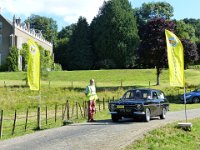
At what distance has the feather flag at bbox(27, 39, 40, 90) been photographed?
18531mm

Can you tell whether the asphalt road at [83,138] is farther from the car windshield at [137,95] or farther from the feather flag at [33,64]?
the car windshield at [137,95]

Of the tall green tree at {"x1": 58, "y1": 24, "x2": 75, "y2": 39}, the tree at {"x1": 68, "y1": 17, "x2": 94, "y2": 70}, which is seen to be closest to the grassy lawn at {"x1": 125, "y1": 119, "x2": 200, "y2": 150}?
the tree at {"x1": 68, "y1": 17, "x2": 94, "y2": 70}

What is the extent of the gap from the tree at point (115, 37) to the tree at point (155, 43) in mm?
42130

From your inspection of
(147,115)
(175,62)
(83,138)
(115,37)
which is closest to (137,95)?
(147,115)

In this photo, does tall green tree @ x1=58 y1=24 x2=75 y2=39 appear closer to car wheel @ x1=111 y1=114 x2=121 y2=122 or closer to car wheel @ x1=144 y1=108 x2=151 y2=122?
car wheel @ x1=111 y1=114 x2=121 y2=122

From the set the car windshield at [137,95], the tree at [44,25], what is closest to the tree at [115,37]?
the tree at [44,25]

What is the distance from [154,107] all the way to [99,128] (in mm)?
4397

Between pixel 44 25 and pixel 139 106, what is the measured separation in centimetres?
11881

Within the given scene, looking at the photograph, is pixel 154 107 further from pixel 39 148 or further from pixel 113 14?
pixel 113 14

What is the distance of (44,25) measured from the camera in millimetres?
136250

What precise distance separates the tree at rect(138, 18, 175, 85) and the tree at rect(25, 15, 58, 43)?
261 ft

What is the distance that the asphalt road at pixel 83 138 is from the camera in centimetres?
1393

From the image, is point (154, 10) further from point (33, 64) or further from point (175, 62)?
point (33, 64)

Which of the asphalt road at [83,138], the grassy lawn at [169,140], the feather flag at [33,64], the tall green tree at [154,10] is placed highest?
the tall green tree at [154,10]
